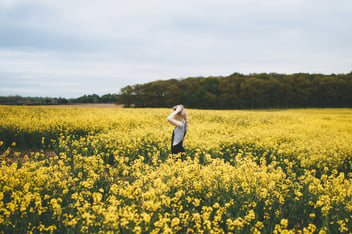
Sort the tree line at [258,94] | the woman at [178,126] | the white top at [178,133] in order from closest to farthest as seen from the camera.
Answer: the woman at [178,126] < the white top at [178,133] < the tree line at [258,94]

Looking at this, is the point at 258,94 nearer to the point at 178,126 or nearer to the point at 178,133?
the point at 178,133

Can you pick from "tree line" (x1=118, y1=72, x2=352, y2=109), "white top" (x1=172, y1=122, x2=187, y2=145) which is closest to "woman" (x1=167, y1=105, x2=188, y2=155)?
"white top" (x1=172, y1=122, x2=187, y2=145)

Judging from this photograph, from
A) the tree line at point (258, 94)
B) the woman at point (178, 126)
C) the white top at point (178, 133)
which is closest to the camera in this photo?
the woman at point (178, 126)

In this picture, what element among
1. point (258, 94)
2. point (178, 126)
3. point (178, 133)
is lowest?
point (178, 133)

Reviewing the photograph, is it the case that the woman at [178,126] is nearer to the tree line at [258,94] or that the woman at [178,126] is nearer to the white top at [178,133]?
the white top at [178,133]

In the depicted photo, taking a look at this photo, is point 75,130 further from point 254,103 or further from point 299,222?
point 254,103

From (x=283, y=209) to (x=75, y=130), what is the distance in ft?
38.9

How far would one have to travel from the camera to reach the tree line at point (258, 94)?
62.2 metres

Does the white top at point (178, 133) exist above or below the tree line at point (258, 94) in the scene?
below

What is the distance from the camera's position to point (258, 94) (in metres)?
63.1

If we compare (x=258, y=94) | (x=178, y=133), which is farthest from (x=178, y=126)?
(x=258, y=94)

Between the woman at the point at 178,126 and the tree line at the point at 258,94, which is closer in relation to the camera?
the woman at the point at 178,126

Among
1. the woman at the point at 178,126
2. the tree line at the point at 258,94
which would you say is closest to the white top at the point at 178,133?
the woman at the point at 178,126

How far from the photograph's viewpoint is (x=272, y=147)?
9.27 meters
